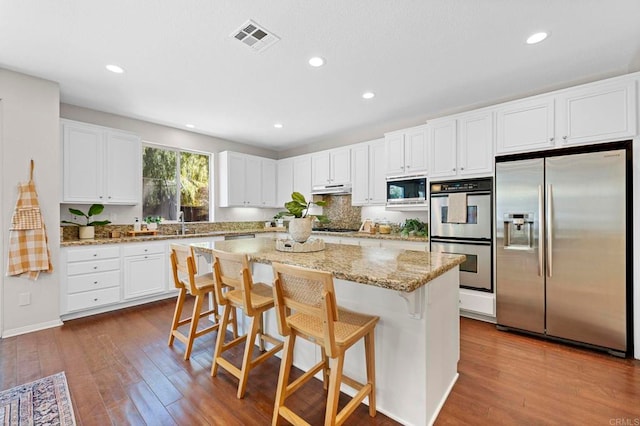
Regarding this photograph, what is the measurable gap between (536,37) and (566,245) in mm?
1891

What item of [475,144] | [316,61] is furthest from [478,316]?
[316,61]

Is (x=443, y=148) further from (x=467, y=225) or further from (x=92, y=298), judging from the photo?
(x=92, y=298)

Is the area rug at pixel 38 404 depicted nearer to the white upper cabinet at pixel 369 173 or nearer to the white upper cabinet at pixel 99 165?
the white upper cabinet at pixel 99 165

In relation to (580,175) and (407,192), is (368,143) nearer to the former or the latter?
(407,192)

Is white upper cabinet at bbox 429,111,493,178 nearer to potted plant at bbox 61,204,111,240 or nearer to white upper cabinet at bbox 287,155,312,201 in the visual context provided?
white upper cabinet at bbox 287,155,312,201

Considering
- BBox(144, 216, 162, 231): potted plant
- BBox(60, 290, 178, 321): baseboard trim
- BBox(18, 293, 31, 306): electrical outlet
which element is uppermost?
BBox(144, 216, 162, 231): potted plant

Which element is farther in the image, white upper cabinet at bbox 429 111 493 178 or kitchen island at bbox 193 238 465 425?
white upper cabinet at bbox 429 111 493 178

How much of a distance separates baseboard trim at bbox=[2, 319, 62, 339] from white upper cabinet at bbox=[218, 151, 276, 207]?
9.28 ft

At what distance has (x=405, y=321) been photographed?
169cm

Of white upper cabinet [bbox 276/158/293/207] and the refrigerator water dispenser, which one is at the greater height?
white upper cabinet [bbox 276/158/293/207]

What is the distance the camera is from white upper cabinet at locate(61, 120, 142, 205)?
3572mm

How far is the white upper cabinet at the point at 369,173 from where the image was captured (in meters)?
4.54

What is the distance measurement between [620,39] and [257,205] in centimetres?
521

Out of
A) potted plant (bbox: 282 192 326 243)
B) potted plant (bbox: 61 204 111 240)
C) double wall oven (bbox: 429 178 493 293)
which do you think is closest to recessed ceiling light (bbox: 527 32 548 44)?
double wall oven (bbox: 429 178 493 293)
